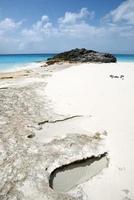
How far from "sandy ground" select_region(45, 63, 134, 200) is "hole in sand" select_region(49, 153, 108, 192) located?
0.18 metres

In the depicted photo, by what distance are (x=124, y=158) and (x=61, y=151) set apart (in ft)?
4.56

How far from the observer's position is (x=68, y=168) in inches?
183

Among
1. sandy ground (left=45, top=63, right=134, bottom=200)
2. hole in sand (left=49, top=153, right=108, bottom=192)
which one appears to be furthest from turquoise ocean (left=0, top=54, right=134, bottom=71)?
hole in sand (left=49, top=153, right=108, bottom=192)

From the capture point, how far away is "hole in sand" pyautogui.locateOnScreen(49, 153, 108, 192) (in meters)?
4.11

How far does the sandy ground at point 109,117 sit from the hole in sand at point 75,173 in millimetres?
176

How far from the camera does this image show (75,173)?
14.8 feet

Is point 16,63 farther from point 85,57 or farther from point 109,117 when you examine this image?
point 109,117

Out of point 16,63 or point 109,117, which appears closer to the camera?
point 109,117

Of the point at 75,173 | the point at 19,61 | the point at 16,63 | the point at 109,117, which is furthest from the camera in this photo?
the point at 19,61

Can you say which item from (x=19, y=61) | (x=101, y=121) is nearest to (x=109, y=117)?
(x=101, y=121)

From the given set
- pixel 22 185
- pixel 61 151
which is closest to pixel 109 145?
pixel 61 151

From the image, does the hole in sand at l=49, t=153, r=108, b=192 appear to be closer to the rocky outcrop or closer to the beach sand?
the beach sand

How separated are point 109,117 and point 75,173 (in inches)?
122

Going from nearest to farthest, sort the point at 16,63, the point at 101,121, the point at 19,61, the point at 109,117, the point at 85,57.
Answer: the point at 101,121 → the point at 109,117 → the point at 85,57 → the point at 16,63 → the point at 19,61
